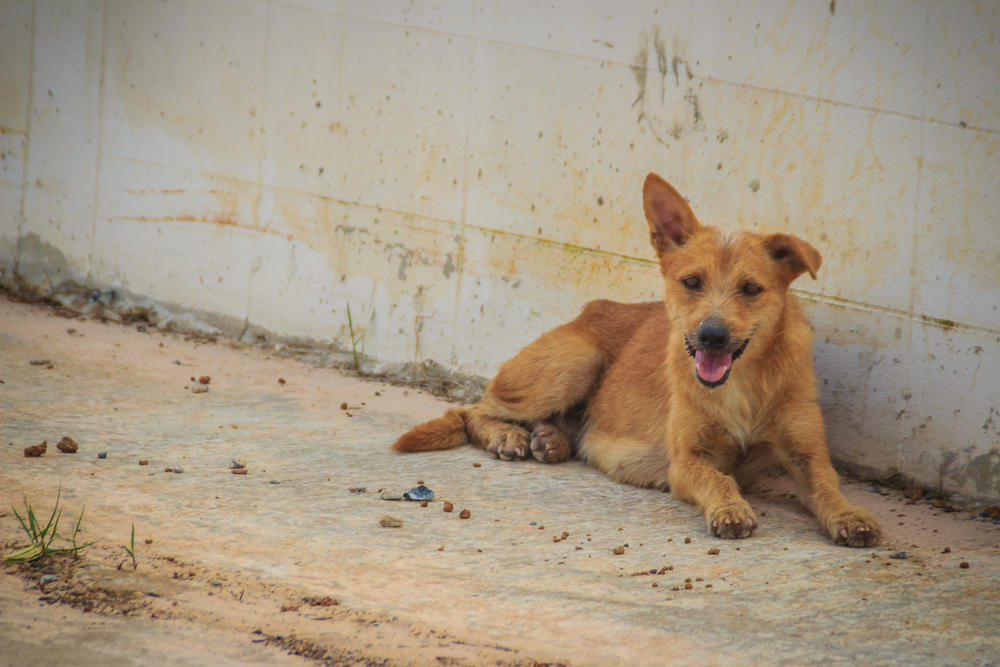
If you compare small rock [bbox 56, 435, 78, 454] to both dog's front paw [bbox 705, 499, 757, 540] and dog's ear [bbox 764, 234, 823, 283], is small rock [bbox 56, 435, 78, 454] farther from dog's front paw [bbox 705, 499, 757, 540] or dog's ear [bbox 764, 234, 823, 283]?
dog's ear [bbox 764, 234, 823, 283]

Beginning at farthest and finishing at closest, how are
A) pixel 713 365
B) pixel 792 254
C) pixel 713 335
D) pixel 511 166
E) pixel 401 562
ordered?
pixel 511 166 < pixel 792 254 < pixel 713 365 < pixel 713 335 < pixel 401 562

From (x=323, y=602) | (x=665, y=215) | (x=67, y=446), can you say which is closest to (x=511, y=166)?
(x=665, y=215)

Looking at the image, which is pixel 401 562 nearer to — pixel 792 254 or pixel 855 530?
pixel 855 530

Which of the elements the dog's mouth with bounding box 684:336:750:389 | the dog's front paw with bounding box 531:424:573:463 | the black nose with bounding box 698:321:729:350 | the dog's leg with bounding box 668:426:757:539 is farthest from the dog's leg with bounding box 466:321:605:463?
the black nose with bounding box 698:321:729:350

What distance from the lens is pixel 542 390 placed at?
5566mm

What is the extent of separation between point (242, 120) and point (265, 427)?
238cm

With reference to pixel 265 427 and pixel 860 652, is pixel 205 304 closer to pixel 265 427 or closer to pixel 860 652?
pixel 265 427

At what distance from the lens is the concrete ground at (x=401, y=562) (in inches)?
123

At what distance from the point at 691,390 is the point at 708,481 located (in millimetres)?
461

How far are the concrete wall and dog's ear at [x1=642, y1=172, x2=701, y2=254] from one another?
696mm

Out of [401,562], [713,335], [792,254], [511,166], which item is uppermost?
[511,166]

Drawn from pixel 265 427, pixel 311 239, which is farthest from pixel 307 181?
pixel 265 427

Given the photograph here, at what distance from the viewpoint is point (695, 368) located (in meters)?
4.55

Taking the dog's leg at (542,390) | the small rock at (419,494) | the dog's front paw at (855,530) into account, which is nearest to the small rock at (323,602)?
the small rock at (419,494)
